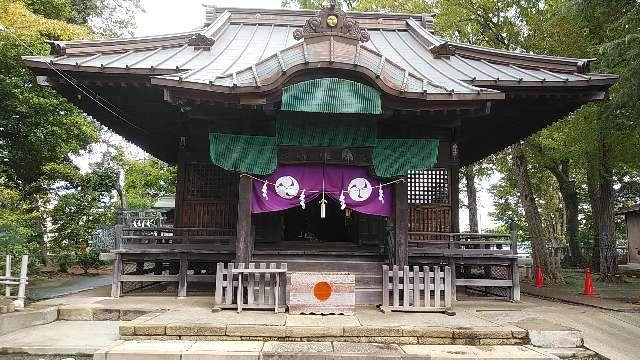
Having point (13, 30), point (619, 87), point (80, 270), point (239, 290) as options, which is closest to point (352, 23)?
point (239, 290)

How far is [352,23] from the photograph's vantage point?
28.3 ft

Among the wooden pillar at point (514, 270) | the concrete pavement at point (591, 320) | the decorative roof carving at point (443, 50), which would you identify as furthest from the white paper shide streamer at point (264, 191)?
the decorative roof carving at point (443, 50)

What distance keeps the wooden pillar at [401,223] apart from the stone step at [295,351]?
2745mm

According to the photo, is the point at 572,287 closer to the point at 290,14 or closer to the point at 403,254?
the point at 403,254

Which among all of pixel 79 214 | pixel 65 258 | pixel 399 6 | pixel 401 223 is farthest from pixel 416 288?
pixel 399 6

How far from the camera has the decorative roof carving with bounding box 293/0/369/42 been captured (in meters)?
8.48

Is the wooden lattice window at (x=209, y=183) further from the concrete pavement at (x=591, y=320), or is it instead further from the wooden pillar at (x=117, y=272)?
the concrete pavement at (x=591, y=320)

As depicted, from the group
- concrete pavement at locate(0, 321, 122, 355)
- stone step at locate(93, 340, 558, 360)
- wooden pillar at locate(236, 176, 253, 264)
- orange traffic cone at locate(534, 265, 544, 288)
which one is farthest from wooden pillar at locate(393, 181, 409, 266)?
orange traffic cone at locate(534, 265, 544, 288)

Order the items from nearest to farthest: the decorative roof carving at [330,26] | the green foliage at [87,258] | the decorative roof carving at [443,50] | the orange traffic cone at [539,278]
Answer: the decorative roof carving at [330,26] → the decorative roof carving at [443,50] → the orange traffic cone at [539,278] → the green foliage at [87,258]

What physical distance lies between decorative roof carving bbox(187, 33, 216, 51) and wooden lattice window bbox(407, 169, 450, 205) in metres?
6.49

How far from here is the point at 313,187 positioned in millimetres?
9398

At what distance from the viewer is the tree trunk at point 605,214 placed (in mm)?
16766

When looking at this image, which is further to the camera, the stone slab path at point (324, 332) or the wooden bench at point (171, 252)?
the wooden bench at point (171, 252)

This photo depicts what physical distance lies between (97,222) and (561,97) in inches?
Result: 664
